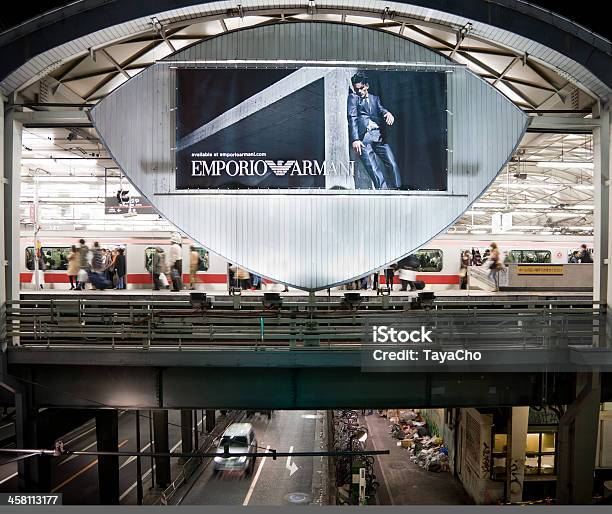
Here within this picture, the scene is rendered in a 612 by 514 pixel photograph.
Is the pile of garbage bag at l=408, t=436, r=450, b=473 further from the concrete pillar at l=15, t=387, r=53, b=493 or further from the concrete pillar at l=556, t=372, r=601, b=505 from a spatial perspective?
the concrete pillar at l=15, t=387, r=53, b=493

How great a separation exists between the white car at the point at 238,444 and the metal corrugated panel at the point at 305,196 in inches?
245

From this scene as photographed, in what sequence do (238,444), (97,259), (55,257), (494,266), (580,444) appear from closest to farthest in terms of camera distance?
(580,444)
(494,266)
(238,444)
(97,259)
(55,257)

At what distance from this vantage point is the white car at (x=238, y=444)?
12991mm

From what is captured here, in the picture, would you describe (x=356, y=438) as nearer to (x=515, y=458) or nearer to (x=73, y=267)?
(x=515, y=458)

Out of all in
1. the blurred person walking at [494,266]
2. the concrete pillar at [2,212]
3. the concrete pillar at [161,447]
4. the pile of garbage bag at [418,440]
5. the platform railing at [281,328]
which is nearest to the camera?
the platform railing at [281,328]

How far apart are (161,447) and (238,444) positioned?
86.9 inches

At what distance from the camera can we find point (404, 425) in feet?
53.2

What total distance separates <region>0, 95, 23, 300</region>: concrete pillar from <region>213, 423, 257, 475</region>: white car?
683 centimetres

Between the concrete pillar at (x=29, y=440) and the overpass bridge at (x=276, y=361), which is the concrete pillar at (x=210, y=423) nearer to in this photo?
the concrete pillar at (x=29, y=440)

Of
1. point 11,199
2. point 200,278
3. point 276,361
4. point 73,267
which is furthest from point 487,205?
point 11,199

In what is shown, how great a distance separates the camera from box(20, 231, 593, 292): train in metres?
14.4

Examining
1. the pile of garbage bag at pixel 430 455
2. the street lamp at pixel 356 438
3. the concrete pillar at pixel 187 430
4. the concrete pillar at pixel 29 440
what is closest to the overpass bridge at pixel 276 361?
the concrete pillar at pixel 29 440

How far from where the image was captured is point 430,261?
595 inches

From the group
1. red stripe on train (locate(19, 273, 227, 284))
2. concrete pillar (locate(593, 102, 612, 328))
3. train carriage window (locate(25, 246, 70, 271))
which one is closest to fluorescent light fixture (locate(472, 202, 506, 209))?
concrete pillar (locate(593, 102, 612, 328))
